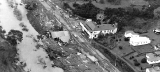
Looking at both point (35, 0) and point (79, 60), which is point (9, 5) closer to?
point (35, 0)

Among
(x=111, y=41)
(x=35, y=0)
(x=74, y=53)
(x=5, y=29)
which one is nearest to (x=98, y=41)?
(x=111, y=41)

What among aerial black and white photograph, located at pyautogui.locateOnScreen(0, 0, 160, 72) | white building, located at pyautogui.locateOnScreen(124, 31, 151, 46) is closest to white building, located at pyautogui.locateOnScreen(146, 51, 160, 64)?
aerial black and white photograph, located at pyautogui.locateOnScreen(0, 0, 160, 72)

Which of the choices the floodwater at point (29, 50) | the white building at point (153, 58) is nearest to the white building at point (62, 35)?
the floodwater at point (29, 50)

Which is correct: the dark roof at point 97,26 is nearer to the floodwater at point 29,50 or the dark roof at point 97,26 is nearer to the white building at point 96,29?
the white building at point 96,29

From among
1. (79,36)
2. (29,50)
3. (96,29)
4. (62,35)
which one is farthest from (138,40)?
(29,50)

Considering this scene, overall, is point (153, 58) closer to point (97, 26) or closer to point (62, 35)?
point (97, 26)
